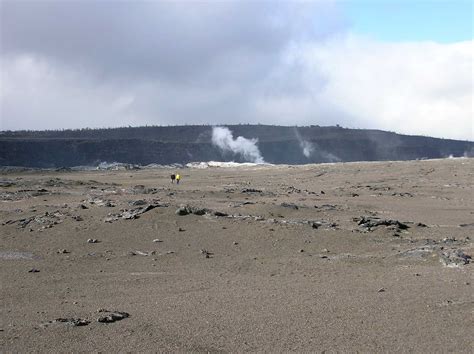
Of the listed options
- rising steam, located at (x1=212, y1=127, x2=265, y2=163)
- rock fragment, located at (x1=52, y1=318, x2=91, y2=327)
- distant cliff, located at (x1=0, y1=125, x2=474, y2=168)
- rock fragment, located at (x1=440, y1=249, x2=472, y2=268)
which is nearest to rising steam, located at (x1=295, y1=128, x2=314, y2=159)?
distant cliff, located at (x1=0, y1=125, x2=474, y2=168)

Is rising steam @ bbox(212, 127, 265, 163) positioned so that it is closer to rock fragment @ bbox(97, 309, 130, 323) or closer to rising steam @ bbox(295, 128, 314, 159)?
rising steam @ bbox(295, 128, 314, 159)

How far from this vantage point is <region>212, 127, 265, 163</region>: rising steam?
76.3 meters

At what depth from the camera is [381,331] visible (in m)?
8.62

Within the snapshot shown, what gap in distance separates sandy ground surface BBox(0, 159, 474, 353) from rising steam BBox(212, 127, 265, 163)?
168 feet

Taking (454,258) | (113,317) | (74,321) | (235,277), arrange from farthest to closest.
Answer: (454,258) < (235,277) < (113,317) < (74,321)

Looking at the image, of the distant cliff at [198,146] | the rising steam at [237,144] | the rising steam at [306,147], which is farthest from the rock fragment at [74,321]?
the rising steam at [306,147]

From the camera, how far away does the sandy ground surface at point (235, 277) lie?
8414 mm

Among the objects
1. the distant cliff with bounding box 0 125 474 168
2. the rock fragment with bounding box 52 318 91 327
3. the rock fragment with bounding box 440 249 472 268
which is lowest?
the rock fragment with bounding box 52 318 91 327

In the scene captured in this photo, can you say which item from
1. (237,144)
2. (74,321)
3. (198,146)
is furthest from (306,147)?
(74,321)

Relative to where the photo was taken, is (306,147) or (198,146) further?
(306,147)

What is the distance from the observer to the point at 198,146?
7675cm

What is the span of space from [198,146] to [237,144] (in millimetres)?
5115

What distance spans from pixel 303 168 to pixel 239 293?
3907 cm

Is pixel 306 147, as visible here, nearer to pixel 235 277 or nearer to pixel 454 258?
pixel 454 258
